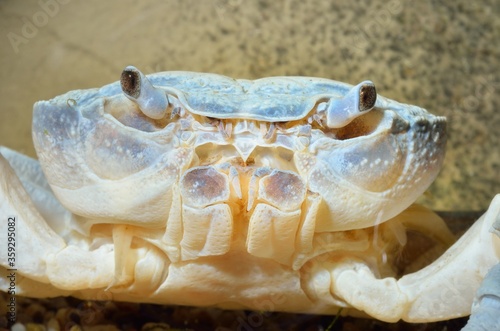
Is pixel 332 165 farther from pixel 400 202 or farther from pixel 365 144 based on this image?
pixel 400 202

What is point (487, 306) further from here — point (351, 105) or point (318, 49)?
point (318, 49)

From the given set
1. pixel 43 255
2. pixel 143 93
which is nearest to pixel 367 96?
pixel 143 93

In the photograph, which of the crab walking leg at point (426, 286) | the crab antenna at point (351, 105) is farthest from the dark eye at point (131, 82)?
the crab walking leg at point (426, 286)

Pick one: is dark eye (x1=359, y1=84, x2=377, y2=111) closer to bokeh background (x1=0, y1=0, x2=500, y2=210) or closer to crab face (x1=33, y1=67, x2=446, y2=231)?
crab face (x1=33, y1=67, x2=446, y2=231)

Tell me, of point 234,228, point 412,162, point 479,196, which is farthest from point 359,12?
point 234,228

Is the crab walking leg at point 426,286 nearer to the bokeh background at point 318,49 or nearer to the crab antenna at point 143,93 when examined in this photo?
the crab antenna at point 143,93
